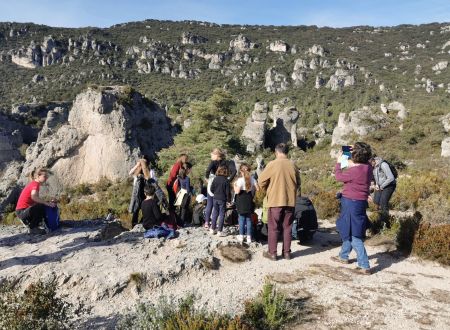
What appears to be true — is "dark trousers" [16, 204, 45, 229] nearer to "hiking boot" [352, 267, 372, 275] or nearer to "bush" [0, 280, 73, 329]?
"bush" [0, 280, 73, 329]

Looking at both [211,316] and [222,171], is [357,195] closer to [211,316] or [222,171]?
[222,171]

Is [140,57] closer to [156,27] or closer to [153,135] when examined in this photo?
[156,27]

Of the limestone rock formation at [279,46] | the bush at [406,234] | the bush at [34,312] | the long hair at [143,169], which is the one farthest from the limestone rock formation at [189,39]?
the bush at [34,312]

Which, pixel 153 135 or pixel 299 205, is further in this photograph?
pixel 153 135

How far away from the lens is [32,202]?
266 inches

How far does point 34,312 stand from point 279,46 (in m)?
128

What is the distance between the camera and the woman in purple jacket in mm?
5172

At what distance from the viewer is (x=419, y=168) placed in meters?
18.5

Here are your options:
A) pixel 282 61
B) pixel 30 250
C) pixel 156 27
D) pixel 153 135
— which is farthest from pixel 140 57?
pixel 30 250

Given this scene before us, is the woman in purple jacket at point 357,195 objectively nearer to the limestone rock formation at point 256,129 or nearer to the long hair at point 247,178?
the long hair at point 247,178

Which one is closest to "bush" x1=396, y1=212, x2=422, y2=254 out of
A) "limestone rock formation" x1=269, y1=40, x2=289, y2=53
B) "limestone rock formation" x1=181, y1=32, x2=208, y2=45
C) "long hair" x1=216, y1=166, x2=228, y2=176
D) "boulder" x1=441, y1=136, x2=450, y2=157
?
"long hair" x1=216, y1=166, x2=228, y2=176

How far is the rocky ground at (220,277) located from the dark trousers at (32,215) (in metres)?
0.33

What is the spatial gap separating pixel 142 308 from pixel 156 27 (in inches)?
5685

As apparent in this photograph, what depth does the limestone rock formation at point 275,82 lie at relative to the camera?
98500mm
